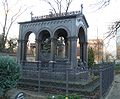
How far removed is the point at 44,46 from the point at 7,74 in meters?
11.2

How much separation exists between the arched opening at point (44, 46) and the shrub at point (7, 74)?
31.0 ft

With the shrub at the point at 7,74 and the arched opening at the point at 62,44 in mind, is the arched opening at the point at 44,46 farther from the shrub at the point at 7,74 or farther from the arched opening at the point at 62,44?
the shrub at the point at 7,74

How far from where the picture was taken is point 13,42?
51.9 metres

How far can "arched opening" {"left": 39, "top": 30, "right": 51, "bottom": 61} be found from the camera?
1942 cm

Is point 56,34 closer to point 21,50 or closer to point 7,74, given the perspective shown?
point 21,50

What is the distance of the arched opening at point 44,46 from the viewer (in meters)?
19.4

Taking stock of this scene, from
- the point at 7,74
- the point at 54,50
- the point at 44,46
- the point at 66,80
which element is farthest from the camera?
the point at 44,46

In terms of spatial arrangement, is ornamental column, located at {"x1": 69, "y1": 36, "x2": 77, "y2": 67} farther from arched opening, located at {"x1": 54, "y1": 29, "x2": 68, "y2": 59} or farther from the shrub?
the shrub

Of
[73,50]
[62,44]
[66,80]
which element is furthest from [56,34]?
[66,80]

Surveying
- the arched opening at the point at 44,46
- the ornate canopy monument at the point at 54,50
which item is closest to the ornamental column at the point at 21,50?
the ornate canopy monument at the point at 54,50

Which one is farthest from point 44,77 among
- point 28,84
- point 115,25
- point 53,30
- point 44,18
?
point 115,25

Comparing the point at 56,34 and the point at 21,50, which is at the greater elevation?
the point at 56,34

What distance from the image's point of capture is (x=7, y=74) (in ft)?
31.7

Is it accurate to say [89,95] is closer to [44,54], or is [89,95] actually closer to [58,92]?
[58,92]
